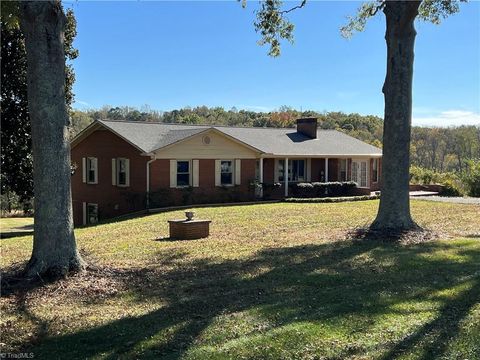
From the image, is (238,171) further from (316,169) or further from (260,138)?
(316,169)

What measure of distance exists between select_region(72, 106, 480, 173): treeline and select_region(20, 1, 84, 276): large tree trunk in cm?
5916

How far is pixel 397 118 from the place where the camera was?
1171cm

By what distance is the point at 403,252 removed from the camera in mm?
9453

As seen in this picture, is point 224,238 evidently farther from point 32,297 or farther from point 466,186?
point 466,186

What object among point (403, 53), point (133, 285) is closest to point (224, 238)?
point (133, 285)

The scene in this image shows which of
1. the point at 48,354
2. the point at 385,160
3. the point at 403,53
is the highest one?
the point at 403,53

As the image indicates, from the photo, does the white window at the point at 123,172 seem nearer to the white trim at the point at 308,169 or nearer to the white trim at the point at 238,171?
the white trim at the point at 238,171

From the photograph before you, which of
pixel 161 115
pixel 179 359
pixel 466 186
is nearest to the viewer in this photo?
pixel 179 359

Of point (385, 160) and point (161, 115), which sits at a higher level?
point (161, 115)

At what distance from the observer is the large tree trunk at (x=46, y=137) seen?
7.03 meters

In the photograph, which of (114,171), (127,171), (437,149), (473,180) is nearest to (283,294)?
(127,171)

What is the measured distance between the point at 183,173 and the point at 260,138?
24.1 feet

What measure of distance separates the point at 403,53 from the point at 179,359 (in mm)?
9621

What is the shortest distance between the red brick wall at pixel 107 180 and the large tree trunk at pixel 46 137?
15783mm
